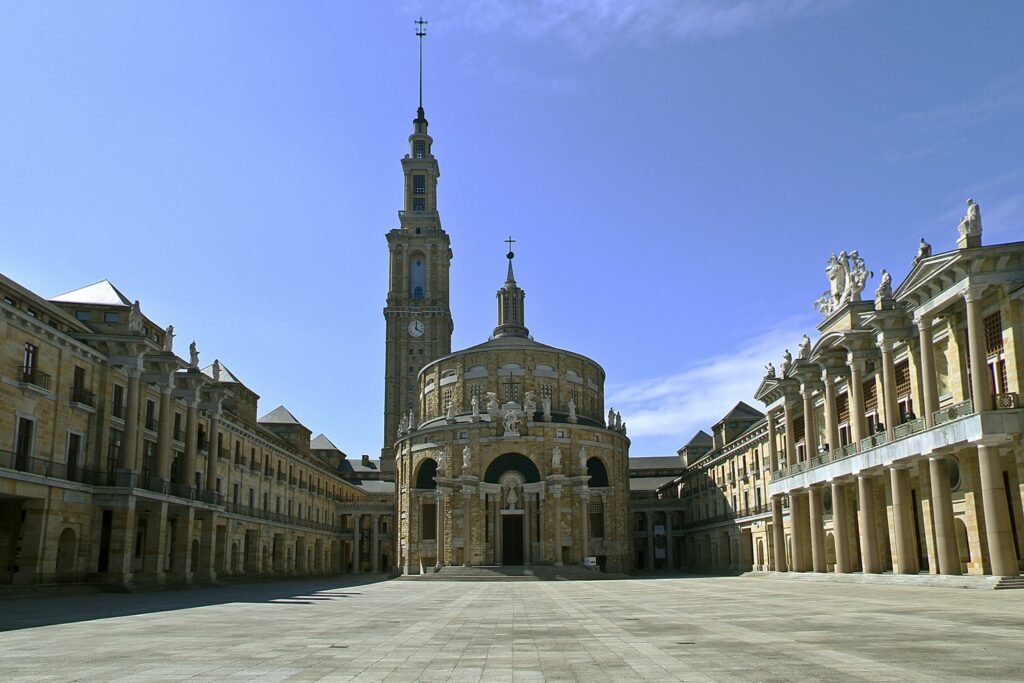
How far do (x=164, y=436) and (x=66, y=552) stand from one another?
8.71 metres

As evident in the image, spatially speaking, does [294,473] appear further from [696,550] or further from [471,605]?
[471,605]

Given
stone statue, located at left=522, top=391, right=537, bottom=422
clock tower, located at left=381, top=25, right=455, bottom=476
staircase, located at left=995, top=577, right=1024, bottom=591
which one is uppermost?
clock tower, located at left=381, top=25, right=455, bottom=476

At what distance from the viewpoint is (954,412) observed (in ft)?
103

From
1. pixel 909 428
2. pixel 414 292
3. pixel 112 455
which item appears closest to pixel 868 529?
pixel 909 428

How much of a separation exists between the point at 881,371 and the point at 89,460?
3712 centimetres

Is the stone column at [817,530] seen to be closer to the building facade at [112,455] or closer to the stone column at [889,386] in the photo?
the stone column at [889,386]

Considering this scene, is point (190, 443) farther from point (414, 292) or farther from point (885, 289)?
point (414, 292)

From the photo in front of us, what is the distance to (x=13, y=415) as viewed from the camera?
3419 cm

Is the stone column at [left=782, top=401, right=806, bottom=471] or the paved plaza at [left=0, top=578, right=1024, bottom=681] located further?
the stone column at [left=782, top=401, right=806, bottom=471]

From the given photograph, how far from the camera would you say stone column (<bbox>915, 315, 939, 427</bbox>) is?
1312 inches

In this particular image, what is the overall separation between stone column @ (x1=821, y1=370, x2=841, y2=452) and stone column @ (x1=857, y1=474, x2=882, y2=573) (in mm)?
4108

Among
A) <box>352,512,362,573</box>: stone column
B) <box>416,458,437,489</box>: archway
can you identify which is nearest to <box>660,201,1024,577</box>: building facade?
<box>416,458,437,489</box>: archway

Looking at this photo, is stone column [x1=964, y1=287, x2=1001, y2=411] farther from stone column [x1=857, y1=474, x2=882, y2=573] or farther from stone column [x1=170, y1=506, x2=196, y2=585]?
stone column [x1=170, y1=506, x2=196, y2=585]

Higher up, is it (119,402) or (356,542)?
(119,402)
